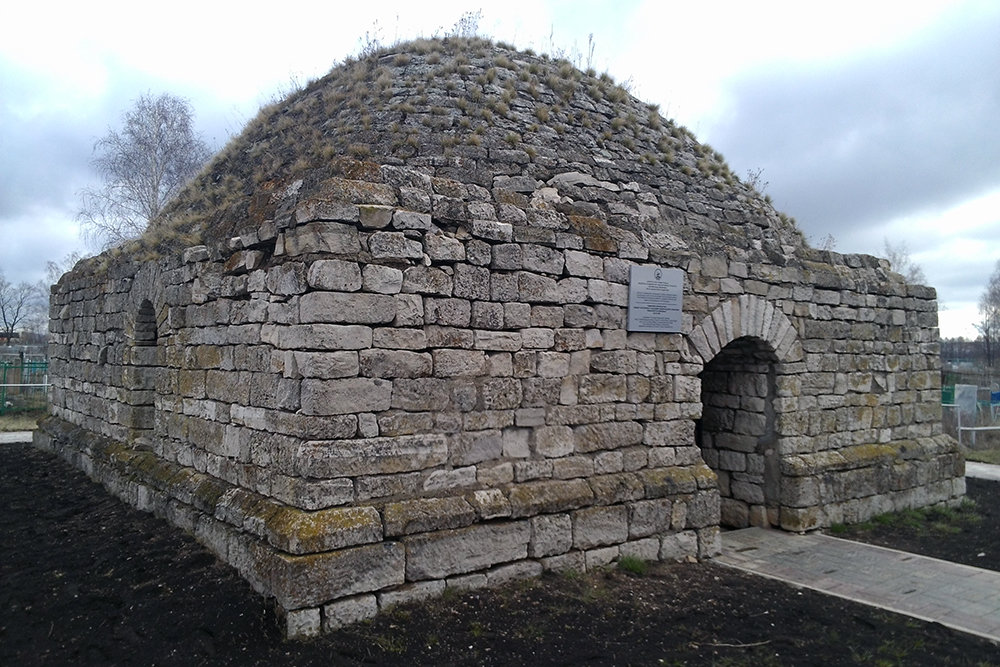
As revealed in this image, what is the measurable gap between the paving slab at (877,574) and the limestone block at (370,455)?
11.0ft

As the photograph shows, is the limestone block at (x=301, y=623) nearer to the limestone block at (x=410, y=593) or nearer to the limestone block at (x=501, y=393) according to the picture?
the limestone block at (x=410, y=593)

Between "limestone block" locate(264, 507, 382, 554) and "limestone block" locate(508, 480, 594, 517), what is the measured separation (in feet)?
4.10

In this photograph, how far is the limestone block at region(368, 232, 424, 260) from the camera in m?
5.35

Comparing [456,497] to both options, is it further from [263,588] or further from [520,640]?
[263,588]

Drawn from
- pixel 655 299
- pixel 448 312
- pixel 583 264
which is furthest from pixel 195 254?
pixel 655 299

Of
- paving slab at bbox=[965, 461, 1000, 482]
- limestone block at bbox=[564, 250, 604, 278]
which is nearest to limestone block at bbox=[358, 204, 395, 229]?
limestone block at bbox=[564, 250, 604, 278]

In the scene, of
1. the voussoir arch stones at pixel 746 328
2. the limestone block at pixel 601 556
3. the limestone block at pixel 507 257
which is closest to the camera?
the limestone block at pixel 507 257

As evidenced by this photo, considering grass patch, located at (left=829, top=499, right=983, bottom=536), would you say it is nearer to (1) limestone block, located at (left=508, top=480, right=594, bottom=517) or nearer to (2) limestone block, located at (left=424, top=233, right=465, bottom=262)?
(1) limestone block, located at (left=508, top=480, right=594, bottom=517)

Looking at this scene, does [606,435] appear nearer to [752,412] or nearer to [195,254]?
[752,412]

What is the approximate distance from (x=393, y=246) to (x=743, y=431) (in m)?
5.12

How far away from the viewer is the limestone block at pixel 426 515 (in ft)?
17.2

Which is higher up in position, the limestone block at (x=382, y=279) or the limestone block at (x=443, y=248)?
the limestone block at (x=443, y=248)

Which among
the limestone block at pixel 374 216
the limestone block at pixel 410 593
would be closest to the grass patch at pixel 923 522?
the limestone block at pixel 410 593

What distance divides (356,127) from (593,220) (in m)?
2.43
